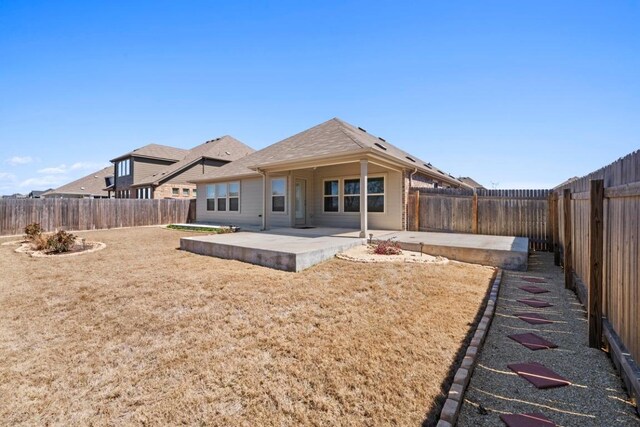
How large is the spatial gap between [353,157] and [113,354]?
7.56 meters

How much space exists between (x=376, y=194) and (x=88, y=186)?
135 ft

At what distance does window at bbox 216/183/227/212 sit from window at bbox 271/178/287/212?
4.18m

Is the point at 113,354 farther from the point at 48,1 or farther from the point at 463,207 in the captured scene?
the point at 48,1

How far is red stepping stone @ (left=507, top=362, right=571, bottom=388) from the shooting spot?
8.68ft

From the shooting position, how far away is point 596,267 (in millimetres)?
3262

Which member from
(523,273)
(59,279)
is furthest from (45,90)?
(523,273)

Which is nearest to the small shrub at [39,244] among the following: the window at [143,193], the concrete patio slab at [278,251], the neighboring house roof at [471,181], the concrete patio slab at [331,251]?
the concrete patio slab at [278,251]

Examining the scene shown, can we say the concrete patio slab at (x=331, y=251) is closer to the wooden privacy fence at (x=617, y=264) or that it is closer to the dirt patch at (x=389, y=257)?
the dirt patch at (x=389, y=257)

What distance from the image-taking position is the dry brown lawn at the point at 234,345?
7.87 ft

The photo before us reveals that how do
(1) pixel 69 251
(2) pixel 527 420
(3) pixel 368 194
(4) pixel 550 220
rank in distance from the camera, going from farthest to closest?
(3) pixel 368 194, (4) pixel 550 220, (1) pixel 69 251, (2) pixel 527 420

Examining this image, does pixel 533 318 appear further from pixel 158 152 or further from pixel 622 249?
pixel 158 152

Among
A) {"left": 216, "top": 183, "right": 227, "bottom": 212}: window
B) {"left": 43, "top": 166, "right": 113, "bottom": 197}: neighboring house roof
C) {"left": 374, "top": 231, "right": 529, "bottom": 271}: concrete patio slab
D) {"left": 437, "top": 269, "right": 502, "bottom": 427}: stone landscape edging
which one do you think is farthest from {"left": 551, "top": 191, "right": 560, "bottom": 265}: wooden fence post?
{"left": 43, "top": 166, "right": 113, "bottom": 197}: neighboring house roof

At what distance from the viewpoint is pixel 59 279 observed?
6176 mm

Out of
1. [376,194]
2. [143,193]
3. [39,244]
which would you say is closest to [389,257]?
[376,194]
